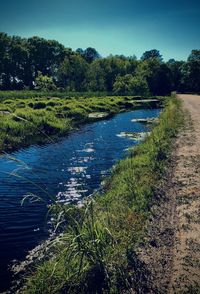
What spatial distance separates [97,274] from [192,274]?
2.28 meters

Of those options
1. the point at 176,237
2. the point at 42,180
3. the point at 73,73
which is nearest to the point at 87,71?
the point at 73,73

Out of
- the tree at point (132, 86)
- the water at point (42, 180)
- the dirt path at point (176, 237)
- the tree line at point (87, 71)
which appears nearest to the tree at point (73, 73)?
the tree line at point (87, 71)

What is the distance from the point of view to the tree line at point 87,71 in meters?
113

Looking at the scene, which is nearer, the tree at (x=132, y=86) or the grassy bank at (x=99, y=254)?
the grassy bank at (x=99, y=254)

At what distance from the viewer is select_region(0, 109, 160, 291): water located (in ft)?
37.0

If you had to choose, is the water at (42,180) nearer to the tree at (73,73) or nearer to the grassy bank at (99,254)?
the grassy bank at (99,254)

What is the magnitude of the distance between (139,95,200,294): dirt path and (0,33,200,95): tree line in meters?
79.5

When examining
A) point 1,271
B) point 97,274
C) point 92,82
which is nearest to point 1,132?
point 1,271

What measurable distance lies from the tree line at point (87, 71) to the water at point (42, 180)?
68.5m

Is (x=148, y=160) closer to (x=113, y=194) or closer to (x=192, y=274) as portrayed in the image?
(x=113, y=194)

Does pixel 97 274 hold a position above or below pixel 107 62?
below

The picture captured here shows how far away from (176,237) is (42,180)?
31.7ft

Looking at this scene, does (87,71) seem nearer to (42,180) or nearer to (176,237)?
(42,180)

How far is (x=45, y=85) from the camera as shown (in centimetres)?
1884
